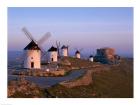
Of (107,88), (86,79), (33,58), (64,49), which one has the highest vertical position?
(64,49)

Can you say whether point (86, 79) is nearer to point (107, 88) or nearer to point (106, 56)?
point (107, 88)

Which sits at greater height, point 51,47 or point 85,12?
point 85,12

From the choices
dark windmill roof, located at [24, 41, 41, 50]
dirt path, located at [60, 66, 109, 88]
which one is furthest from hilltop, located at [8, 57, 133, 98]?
dark windmill roof, located at [24, 41, 41, 50]

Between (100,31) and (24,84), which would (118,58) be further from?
(24,84)

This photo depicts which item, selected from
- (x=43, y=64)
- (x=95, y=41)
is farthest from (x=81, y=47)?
(x=43, y=64)

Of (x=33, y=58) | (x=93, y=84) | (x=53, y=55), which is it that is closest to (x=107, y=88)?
(x=93, y=84)

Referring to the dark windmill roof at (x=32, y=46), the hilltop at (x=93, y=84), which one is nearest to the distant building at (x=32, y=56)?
the dark windmill roof at (x=32, y=46)

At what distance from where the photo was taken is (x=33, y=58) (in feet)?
23.1

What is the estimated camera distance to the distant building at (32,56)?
6.99 meters

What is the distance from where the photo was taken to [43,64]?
7008 mm

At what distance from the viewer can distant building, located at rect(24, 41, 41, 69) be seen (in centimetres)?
699

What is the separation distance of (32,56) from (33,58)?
55 mm

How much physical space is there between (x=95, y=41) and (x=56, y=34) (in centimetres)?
65

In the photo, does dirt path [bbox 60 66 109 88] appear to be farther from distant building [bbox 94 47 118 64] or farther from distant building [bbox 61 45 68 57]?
distant building [bbox 61 45 68 57]
